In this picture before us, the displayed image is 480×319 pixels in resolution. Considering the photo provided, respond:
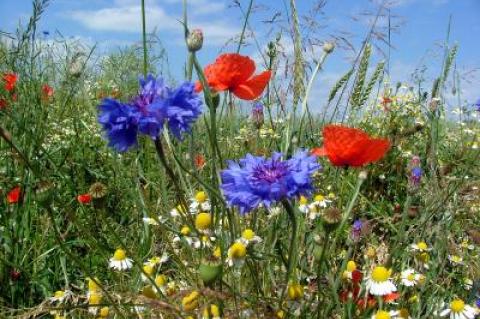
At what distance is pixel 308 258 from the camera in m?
1.71

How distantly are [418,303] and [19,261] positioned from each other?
3.87 ft

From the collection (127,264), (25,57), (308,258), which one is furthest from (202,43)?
(25,57)

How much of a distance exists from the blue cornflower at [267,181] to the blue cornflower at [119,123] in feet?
0.63

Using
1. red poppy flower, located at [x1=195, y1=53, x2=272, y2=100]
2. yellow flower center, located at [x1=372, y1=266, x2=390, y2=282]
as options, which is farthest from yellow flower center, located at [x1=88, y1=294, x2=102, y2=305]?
yellow flower center, located at [x1=372, y1=266, x2=390, y2=282]

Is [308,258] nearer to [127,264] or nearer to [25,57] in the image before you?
[127,264]

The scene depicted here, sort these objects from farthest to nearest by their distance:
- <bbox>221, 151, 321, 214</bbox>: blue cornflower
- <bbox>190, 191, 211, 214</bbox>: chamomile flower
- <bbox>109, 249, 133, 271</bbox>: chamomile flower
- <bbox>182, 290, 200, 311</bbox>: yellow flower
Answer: <bbox>190, 191, 211, 214</bbox>: chamomile flower, <bbox>109, 249, 133, 271</bbox>: chamomile flower, <bbox>182, 290, 200, 311</bbox>: yellow flower, <bbox>221, 151, 321, 214</bbox>: blue cornflower

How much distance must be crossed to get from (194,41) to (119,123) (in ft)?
0.74

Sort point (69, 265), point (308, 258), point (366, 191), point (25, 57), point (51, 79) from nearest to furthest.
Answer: point (308, 258)
point (69, 265)
point (25, 57)
point (366, 191)
point (51, 79)

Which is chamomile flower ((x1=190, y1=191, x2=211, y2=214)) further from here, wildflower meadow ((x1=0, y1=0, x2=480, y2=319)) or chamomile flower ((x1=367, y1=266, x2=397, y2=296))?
chamomile flower ((x1=367, y1=266, x2=397, y2=296))

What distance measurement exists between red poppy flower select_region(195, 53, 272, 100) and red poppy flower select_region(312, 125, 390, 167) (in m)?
0.25

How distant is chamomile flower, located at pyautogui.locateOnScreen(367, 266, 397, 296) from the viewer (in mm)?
1310

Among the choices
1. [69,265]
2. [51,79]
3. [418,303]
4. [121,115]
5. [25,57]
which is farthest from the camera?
[51,79]

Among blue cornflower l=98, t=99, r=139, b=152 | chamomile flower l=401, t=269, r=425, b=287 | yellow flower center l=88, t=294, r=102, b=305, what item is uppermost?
blue cornflower l=98, t=99, r=139, b=152

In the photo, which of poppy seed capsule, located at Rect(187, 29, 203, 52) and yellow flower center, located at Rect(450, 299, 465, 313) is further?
yellow flower center, located at Rect(450, 299, 465, 313)
